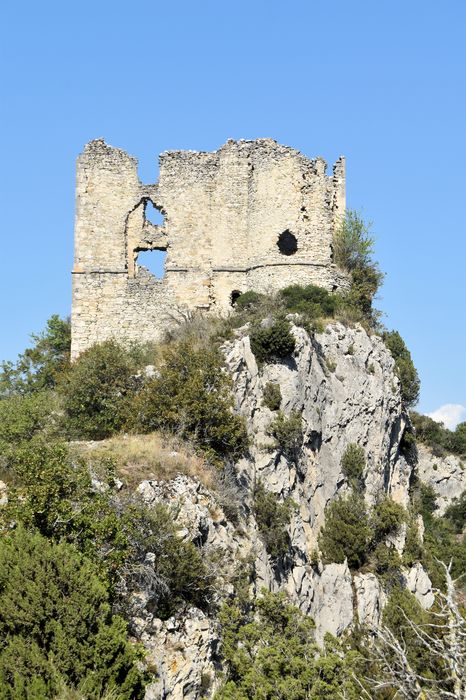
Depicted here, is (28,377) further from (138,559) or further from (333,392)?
(138,559)

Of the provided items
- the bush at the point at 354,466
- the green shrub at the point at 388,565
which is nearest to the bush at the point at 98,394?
the bush at the point at 354,466

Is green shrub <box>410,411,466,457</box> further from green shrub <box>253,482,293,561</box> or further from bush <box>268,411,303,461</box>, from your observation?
green shrub <box>253,482,293,561</box>

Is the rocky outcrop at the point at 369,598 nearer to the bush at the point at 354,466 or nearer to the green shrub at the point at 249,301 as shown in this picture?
the bush at the point at 354,466

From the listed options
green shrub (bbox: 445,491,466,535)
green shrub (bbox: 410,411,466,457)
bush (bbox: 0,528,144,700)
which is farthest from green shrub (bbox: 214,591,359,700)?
green shrub (bbox: 410,411,466,457)

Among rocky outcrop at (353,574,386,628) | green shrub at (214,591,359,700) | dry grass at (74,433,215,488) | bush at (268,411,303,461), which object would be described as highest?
bush at (268,411,303,461)

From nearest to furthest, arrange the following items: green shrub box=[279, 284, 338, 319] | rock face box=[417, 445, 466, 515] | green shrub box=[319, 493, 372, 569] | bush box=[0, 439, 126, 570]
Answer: bush box=[0, 439, 126, 570]
green shrub box=[319, 493, 372, 569]
green shrub box=[279, 284, 338, 319]
rock face box=[417, 445, 466, 515]

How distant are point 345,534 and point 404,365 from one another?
31.3 ft

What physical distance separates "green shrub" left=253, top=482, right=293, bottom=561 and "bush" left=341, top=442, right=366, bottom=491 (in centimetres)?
334

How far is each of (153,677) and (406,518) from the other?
1445cm

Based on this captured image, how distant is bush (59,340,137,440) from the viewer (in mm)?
30078

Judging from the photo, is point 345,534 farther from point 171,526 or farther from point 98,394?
point 171,526

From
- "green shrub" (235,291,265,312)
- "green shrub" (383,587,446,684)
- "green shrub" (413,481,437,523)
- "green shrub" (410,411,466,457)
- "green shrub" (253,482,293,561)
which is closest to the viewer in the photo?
"green shrub" (383,587,446,684)

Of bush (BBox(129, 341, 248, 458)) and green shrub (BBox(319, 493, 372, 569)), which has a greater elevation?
bush (BBox(129, 341, 248, 458))

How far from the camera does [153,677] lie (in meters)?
19.9
